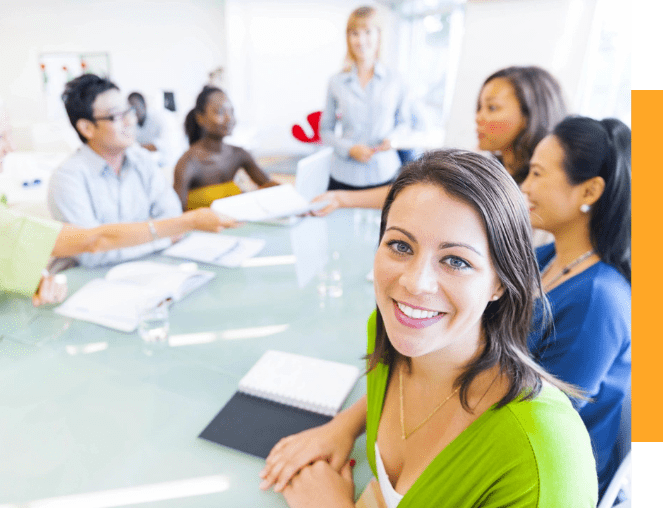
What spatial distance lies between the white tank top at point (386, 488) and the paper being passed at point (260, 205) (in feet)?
4.03

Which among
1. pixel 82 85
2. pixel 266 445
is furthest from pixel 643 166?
pixel 82 85

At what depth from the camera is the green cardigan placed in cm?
70

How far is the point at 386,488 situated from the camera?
2.95 feet

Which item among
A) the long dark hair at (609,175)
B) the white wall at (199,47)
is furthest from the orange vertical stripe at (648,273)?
the white wall at (199,47)

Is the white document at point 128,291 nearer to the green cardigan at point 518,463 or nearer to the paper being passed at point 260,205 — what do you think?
the paper being passed at point 260,205

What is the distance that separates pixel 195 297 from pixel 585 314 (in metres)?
1.26

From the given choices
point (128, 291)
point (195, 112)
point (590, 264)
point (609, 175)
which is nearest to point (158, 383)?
point (128, 291)

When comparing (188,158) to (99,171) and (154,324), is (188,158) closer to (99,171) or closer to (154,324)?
(99,171)

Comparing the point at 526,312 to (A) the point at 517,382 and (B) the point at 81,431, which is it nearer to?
(A) the point at 517,382

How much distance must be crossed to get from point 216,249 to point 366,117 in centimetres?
158

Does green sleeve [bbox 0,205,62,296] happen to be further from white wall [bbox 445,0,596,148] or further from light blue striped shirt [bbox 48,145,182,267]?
white wall [bbox 445,0,596,148]

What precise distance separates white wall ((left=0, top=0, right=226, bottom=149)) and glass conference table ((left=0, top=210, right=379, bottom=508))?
20.7 ft

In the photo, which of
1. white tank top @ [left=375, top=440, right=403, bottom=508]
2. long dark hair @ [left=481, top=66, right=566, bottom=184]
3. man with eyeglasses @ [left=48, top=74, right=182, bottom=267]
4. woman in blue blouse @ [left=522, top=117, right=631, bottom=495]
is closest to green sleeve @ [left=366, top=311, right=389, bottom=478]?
white tank top @ [left=375, top=440, right=403, bottom=508]

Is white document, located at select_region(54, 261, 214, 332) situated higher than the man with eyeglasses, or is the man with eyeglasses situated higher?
the man with eyeglasses
